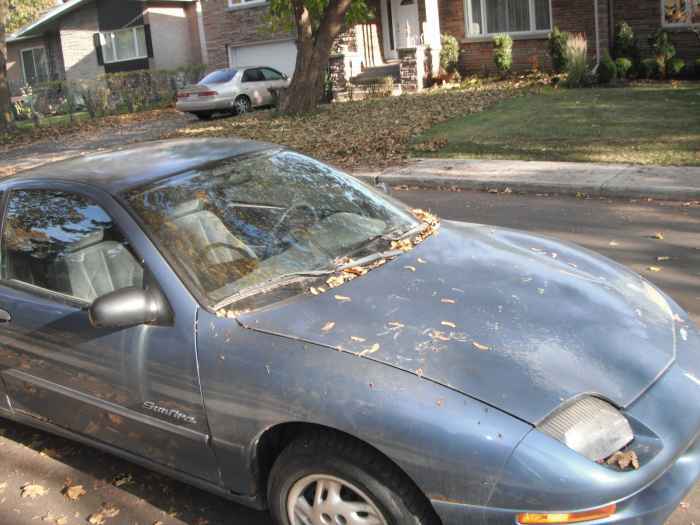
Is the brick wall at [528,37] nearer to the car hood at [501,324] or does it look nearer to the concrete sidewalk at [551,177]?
the concrete sidewalk at [551,177]

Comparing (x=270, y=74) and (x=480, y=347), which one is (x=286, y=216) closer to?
(x=480, y=347)

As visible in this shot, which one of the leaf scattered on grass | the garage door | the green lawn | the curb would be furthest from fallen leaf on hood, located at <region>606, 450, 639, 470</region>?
the garage door

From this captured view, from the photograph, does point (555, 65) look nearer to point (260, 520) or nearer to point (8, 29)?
point (260, 520)

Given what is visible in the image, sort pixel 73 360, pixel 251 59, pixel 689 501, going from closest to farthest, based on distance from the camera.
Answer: pixel 689 501
pixel 73 360
pixel 251 59

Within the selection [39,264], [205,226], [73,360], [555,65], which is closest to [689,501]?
[205,226]

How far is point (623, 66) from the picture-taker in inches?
746

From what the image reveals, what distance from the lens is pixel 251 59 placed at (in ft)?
97.0

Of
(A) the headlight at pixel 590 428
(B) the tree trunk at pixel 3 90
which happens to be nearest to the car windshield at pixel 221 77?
(B) the tree trunk at pixel 3 90

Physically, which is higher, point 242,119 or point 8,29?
point 8,29

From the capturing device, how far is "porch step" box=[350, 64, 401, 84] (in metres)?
22.9

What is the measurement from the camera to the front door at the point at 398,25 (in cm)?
2461

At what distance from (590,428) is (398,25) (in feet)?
79.5

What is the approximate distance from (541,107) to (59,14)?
1103 inches

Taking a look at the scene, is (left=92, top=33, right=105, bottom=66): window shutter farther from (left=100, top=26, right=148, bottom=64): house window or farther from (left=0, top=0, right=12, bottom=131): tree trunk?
(left=0, top=0, right=12, bottom=131): tree trunk
